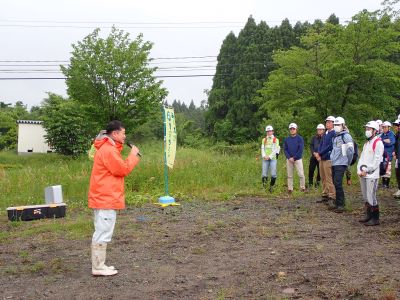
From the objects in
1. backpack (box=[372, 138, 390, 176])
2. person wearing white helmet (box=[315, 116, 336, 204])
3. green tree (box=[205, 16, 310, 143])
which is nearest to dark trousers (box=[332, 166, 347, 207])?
person wearing white helmet (box=[315, 116, 336, 204])

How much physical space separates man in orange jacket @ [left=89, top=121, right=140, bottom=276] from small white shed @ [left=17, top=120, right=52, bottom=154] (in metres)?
43.4

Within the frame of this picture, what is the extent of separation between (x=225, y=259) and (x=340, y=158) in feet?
13.2

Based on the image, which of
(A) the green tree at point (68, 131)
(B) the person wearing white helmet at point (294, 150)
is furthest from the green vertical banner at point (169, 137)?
Answer: (A) the green tree at point (68, 131)

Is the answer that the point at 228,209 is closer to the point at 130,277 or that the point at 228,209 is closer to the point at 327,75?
the point at 130,277

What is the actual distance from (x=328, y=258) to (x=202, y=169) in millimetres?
8795

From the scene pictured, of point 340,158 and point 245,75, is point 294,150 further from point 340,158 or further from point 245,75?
point 245,75

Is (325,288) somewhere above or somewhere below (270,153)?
below

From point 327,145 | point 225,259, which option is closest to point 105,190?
point 225,259

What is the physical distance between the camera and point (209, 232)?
7172mm

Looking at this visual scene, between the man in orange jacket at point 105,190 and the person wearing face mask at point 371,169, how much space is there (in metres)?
4.22

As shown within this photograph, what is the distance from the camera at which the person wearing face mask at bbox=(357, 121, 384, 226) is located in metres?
7.21

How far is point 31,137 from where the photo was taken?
46.2m

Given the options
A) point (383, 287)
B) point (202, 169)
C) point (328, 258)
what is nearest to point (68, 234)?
point (328, 258)

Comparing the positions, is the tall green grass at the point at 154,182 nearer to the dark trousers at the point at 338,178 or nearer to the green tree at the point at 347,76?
the dark trousers at the point at 338,178
